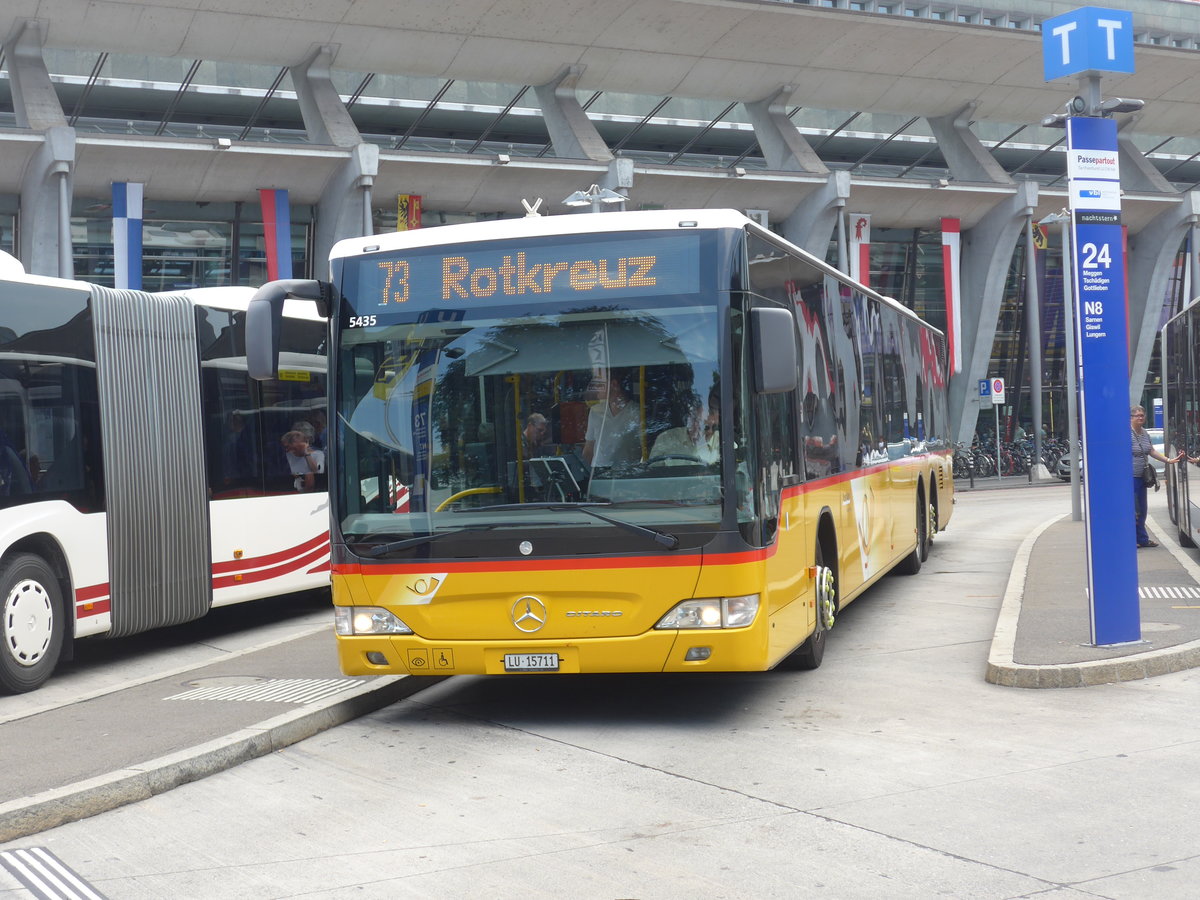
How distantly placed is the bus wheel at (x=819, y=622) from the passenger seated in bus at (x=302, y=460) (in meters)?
5.62

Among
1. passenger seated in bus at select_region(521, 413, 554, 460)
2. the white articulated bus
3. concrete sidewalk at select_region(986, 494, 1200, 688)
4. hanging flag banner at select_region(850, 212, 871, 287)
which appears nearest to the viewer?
passenger seated in bus at select_region(521, 413, 554, 460)

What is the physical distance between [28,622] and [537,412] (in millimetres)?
4446

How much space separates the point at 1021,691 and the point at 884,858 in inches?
146

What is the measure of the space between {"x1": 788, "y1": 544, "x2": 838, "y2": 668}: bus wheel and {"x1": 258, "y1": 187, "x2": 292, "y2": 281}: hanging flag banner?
22.9 meters

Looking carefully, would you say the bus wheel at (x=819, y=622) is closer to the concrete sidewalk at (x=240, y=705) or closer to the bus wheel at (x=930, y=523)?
the concrete sidewalk at (x=240, y=705)

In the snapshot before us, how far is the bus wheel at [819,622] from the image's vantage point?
30.0ft

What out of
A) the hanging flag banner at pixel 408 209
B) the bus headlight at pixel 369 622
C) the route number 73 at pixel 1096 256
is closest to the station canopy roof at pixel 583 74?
the hanging flag banner at pixel 408 209

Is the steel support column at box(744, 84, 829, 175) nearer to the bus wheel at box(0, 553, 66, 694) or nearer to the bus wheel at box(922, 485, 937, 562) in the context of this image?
the bus wheel at box(922, 485, 937, 562)

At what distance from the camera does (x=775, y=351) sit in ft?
24.2

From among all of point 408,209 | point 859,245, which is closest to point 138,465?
point 408,209

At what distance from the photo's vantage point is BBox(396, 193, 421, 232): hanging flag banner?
109 feet

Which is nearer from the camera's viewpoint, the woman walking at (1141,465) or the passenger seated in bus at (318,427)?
the passenger seated in bus at (318,427)

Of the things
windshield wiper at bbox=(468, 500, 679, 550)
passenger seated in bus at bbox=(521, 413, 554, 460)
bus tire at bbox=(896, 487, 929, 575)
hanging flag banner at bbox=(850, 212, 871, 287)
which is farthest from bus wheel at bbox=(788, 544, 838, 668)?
hanging flag banner at bbox=(850, 212, 871, 287)

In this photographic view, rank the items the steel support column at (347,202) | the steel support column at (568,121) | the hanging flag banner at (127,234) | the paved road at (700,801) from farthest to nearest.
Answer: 1. the steel support column at (568,121)
2. the steel support column at (347,202)
3. the hanging flag banner at (127,234)
4. the paved road at (700,801)
